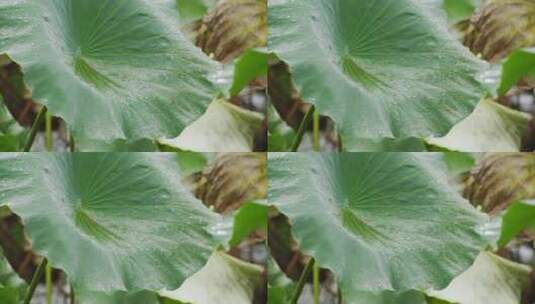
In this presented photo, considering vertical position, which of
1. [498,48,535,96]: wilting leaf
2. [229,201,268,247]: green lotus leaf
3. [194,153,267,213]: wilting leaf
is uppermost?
[498,48,535,96]: wilting leaf

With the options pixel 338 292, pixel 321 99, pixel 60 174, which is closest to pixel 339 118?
pixel 321 99

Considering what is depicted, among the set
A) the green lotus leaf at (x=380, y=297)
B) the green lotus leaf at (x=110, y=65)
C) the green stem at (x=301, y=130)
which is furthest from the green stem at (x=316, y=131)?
the green lotus leaf at (x=380, y=297)

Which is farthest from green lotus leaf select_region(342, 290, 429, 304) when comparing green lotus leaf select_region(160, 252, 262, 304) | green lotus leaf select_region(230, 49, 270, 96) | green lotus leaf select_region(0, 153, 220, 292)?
green lotus leaf select_region(230, 49, 270, 96)

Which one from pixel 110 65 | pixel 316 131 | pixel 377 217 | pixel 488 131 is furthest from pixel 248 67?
pixel 488 131

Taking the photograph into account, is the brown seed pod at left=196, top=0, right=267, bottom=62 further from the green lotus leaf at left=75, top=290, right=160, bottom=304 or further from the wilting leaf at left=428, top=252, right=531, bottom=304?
the wilting leaf at left=428, top=252, right=531, bottom=304

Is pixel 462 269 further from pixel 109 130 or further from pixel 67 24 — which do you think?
pixel 67 24

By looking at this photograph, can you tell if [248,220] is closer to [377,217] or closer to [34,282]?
[377,217]
